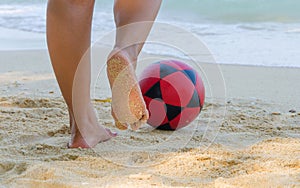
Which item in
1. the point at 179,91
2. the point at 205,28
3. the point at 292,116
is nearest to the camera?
the point at 179,91

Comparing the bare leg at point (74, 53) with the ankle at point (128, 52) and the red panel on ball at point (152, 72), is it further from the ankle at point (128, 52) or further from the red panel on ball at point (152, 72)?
the red panel on ball at point (152, 72)

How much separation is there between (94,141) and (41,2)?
336 inches

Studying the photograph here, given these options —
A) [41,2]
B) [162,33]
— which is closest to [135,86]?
[162,33]

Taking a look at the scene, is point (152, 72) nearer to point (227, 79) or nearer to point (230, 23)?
point (227, 79)

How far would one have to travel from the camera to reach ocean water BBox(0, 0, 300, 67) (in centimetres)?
576

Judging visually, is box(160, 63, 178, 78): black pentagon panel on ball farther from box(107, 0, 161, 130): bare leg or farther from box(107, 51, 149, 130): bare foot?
box(107, 51, 149, 130): bare foot

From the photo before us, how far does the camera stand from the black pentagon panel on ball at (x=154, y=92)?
2768mm

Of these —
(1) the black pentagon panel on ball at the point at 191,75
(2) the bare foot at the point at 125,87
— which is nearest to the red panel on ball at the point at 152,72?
(1) the black pentagon panel on ball at the point at 191,75

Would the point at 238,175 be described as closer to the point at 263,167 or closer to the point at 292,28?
the point at 263,167

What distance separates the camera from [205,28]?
765 cm

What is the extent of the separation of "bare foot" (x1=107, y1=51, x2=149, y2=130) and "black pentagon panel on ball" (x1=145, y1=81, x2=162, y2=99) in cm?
60

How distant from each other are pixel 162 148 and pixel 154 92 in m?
0.34

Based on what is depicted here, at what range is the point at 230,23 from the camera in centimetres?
816

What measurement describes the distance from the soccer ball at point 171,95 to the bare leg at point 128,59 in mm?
521
